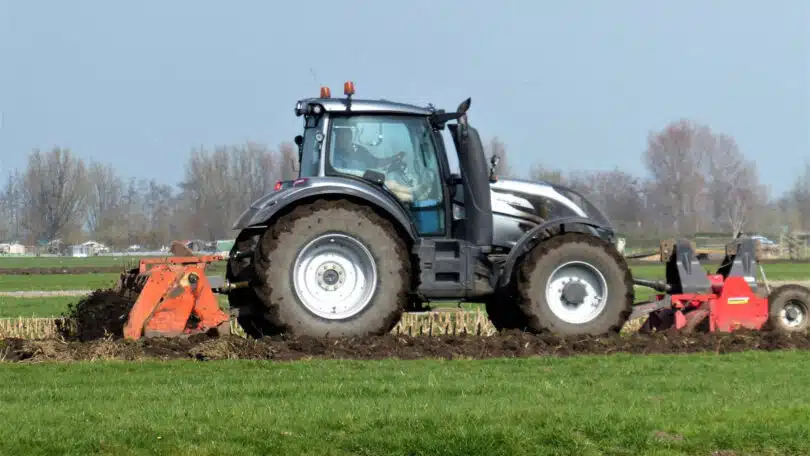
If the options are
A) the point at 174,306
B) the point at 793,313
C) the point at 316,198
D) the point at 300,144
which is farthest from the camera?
the point at 793,313

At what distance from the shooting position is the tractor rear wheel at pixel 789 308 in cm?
1412

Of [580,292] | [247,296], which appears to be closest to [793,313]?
[580,292]

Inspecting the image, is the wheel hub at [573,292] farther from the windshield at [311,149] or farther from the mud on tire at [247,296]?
the mud on tire at [247,296]

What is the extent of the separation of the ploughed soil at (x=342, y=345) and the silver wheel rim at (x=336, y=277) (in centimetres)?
41

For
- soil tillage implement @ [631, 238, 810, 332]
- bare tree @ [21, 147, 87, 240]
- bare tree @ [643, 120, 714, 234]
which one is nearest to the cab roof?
soil tillage implement @ [631, 238, 810, 332]

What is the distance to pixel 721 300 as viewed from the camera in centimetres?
1383

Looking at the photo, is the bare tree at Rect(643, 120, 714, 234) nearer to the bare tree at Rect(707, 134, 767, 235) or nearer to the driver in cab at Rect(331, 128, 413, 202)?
the bare tree at Rect(707, 134, 767, 235)

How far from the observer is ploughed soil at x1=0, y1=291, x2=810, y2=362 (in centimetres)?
1134

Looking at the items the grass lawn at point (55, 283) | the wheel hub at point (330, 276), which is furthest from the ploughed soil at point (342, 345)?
the grass lawn at point (55, 283)

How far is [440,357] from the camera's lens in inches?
462

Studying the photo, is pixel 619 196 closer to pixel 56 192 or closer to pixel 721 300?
pixel 721 300

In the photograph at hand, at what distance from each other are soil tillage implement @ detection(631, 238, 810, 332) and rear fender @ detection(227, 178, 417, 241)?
3417mm

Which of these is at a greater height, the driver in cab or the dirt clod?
the driver in cab

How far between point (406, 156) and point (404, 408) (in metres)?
4.93
